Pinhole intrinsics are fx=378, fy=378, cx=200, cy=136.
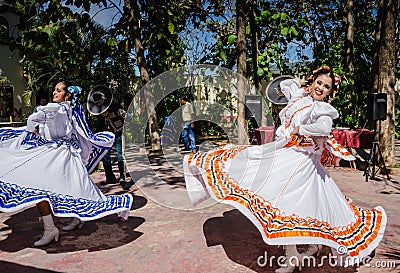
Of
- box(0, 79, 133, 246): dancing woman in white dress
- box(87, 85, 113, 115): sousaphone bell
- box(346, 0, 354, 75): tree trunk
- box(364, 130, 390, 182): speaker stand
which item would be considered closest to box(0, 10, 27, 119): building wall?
box(87, 85, 113, 115): sousaphone bell

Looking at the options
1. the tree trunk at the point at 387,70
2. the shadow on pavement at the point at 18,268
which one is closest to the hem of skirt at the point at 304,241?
the shadow on pavement at the point at 18,268

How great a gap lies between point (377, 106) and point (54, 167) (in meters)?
6.29

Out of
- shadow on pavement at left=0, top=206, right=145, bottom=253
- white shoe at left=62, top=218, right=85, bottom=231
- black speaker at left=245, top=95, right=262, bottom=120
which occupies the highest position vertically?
black speaker at left=245, top=95, right=262, bottom=120

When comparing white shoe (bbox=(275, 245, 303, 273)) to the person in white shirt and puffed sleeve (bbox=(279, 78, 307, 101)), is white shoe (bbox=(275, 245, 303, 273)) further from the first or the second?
the person in white shirt

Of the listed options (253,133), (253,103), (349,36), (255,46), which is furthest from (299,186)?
(349,36)

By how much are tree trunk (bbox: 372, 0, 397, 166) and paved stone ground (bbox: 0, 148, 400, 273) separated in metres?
2.63

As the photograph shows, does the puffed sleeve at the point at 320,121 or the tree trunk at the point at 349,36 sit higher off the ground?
the tree trunk at the point at 349,36

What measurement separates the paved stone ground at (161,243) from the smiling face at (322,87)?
62.5 inches

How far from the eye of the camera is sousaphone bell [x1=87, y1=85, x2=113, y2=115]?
6090mm

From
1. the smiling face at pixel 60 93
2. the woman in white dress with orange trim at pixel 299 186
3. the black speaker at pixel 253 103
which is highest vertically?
the smiling face at pixel 60 93

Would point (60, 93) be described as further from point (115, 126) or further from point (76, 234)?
point (115, 126)

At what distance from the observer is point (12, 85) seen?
17.4 m

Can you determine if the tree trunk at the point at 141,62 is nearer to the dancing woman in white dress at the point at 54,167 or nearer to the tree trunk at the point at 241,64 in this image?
the tree trunk at the point at 241,64

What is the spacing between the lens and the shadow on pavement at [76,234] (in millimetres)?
4125
